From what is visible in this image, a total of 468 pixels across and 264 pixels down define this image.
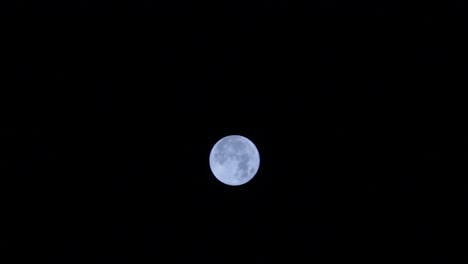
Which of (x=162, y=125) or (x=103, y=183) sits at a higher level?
(x=162, y=125)

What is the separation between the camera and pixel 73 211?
6.24m

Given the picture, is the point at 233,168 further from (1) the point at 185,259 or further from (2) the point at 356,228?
(2) the point at 356,228

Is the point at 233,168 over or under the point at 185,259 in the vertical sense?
over

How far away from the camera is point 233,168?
19.1ft

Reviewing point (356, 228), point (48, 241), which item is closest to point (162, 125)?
point (48, 241)

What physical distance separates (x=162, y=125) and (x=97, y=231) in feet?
6.94

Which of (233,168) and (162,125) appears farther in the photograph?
(162,125)

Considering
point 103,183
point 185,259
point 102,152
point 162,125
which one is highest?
point 162,125

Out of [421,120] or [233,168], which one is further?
[421,120]

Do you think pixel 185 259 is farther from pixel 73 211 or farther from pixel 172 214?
pixel 73 211

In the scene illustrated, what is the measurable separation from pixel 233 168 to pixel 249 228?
1.19 meters

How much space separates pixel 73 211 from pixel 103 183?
0.71 m

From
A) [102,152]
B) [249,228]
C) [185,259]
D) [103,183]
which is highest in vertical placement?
[102,152]

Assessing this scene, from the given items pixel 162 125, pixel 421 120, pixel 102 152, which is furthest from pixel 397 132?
pixel 102 152
